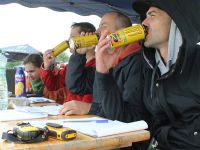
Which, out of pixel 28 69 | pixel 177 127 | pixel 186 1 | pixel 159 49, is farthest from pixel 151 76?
pixel 28 69

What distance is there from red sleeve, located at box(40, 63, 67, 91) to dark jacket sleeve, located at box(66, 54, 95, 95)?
452mm

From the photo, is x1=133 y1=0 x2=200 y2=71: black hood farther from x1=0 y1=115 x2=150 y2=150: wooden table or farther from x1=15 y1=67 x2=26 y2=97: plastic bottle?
x1=15 y1=67 x2=26 y2=97: plastic bottle

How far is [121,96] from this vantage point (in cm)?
161

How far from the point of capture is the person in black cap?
1.51 metres

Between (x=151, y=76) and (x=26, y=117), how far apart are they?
0.69m

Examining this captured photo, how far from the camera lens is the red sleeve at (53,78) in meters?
2.83

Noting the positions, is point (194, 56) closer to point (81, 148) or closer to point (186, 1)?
point (186, 1)

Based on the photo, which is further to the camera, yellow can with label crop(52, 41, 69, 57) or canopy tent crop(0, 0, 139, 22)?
canopy tent crop(0, 0, 139, 22)

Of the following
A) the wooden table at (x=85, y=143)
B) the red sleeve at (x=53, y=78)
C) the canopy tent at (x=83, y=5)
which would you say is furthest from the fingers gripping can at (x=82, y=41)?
the canopy tent at (x=83, y=5)

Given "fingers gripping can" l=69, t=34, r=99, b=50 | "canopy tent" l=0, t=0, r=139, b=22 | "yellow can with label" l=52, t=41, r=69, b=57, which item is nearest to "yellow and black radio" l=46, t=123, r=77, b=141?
"fingers gripping can" l=69, t=34, r=99, b=50

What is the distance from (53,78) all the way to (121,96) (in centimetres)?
143

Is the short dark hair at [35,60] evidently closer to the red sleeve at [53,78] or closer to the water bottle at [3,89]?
the red sleeve at [53,78]

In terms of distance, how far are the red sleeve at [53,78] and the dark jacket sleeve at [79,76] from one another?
45cm

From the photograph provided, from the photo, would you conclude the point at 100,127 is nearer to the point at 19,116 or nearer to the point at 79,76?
the point at 19,116
